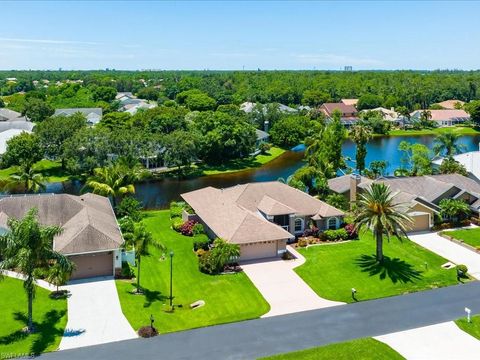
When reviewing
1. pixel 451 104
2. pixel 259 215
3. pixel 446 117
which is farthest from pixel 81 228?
pixel 451 104

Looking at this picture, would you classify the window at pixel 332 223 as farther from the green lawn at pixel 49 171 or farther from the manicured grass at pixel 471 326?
the green lawn at pixel 49 171

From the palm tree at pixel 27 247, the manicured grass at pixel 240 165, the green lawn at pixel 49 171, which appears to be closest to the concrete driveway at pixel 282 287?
the palm tree at pixel 27 247

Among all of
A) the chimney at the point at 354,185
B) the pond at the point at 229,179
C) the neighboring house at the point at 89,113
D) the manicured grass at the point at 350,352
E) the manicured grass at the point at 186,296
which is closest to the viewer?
the manicured grass at the point at 350,352

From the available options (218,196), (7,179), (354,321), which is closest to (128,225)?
(218,196)

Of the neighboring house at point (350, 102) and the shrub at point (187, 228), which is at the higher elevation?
the neighboring house at point (350, 102)

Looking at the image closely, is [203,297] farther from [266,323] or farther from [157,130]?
[157,130]

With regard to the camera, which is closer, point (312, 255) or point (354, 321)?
point (354, 321)

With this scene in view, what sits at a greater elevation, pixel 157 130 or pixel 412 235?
pixel 157 130
